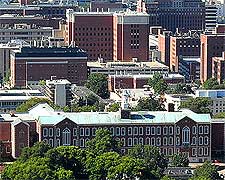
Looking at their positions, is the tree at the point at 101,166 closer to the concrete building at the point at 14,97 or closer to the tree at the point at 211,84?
the concrete building at the point at 14,97

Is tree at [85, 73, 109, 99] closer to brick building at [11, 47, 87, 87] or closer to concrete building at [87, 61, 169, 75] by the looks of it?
brick building at [11, 47, 87, 87]

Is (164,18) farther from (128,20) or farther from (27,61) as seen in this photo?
(27,61)

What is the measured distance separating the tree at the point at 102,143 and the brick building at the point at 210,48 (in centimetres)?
1512

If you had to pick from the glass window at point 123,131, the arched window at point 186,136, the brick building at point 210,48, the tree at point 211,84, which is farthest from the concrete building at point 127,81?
the glass window at point 123,131

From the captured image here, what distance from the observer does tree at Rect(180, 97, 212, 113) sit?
1302 inches

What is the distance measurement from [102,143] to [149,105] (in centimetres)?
613

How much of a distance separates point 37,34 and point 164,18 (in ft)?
30.1

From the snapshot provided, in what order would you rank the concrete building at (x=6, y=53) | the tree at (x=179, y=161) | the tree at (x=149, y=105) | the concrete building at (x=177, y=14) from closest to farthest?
the tree at (x=179, y=161) → the tree at (x=149, y=105) → the concrete building at (x=6, y=53) → the concrete building at (x=177, y=14)

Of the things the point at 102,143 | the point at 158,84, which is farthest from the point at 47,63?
the point at 102,143

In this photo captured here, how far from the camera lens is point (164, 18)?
54.8 m

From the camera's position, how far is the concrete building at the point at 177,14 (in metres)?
54.2

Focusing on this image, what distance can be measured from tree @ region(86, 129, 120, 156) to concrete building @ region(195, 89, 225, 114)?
24.5 ft

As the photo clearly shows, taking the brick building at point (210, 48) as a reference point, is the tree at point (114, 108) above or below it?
below

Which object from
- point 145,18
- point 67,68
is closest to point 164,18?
point 145,18
